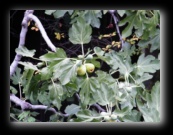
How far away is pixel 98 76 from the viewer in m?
1.62

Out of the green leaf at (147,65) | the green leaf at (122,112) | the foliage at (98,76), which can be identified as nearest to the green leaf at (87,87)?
the foliage at (98,76)

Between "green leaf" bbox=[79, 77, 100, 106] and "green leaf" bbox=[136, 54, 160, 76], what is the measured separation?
0.23m

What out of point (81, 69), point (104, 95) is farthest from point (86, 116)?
point (81, 69)

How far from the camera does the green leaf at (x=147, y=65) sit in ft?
5.52

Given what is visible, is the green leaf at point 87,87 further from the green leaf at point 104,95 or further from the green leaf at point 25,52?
the green leaf at point 25,52

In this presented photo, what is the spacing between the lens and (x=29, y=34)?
1.75 m

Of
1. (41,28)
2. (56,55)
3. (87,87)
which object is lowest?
(87,87)

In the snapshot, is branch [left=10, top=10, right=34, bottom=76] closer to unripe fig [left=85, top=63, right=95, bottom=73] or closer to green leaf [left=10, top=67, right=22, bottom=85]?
green leaf [left=10, top=67, right=22, bottom=85]

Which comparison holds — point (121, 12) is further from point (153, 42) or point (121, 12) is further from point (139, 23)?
point (153, 42)

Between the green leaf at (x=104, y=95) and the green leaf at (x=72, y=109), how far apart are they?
0.52 ft

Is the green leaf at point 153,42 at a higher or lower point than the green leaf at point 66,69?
higher

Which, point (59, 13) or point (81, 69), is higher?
point (59, 13)

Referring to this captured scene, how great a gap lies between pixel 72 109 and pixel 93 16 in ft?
1.42

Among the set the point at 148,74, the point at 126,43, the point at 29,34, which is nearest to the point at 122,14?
the point at 126,43
